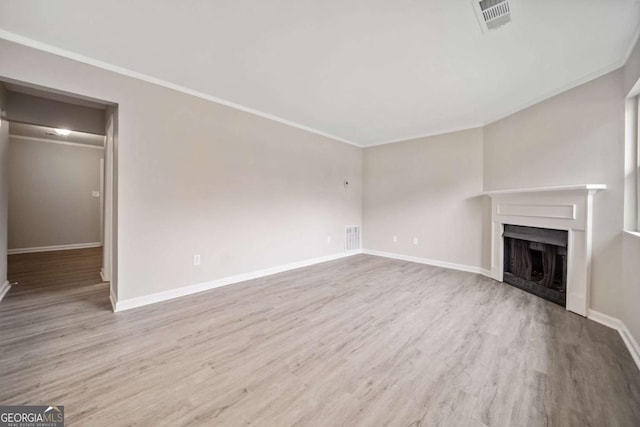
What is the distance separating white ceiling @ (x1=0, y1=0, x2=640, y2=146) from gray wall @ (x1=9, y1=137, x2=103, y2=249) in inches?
198

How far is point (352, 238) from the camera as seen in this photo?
215 inches

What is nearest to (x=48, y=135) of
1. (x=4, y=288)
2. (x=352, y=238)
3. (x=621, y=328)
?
(x=4, y=288)

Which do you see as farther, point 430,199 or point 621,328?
point 430,199

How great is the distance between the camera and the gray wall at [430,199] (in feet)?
13.3

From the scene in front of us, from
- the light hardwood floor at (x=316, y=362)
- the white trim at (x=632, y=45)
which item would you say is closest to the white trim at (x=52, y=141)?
the light hardwood floor at (x=316, y=362)

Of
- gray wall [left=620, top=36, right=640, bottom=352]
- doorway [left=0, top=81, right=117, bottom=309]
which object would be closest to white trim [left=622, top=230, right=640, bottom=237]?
gray wall [left=620, top=36, right=640, bottom=352]

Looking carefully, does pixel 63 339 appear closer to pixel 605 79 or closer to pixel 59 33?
pixel 59 33

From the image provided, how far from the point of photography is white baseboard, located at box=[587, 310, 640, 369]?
5.94 feet

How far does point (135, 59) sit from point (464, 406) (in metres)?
3.76

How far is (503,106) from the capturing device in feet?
10.8

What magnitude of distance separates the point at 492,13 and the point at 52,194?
836cm

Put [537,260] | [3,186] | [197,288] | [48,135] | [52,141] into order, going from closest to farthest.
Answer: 1. [3,186]
2. [197,288]
3. [537,260]
4. [48,135]
5. [52,141]

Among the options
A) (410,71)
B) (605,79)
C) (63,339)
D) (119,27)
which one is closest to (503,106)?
(605,79)

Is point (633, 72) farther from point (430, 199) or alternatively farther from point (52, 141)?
point (52, 141)
